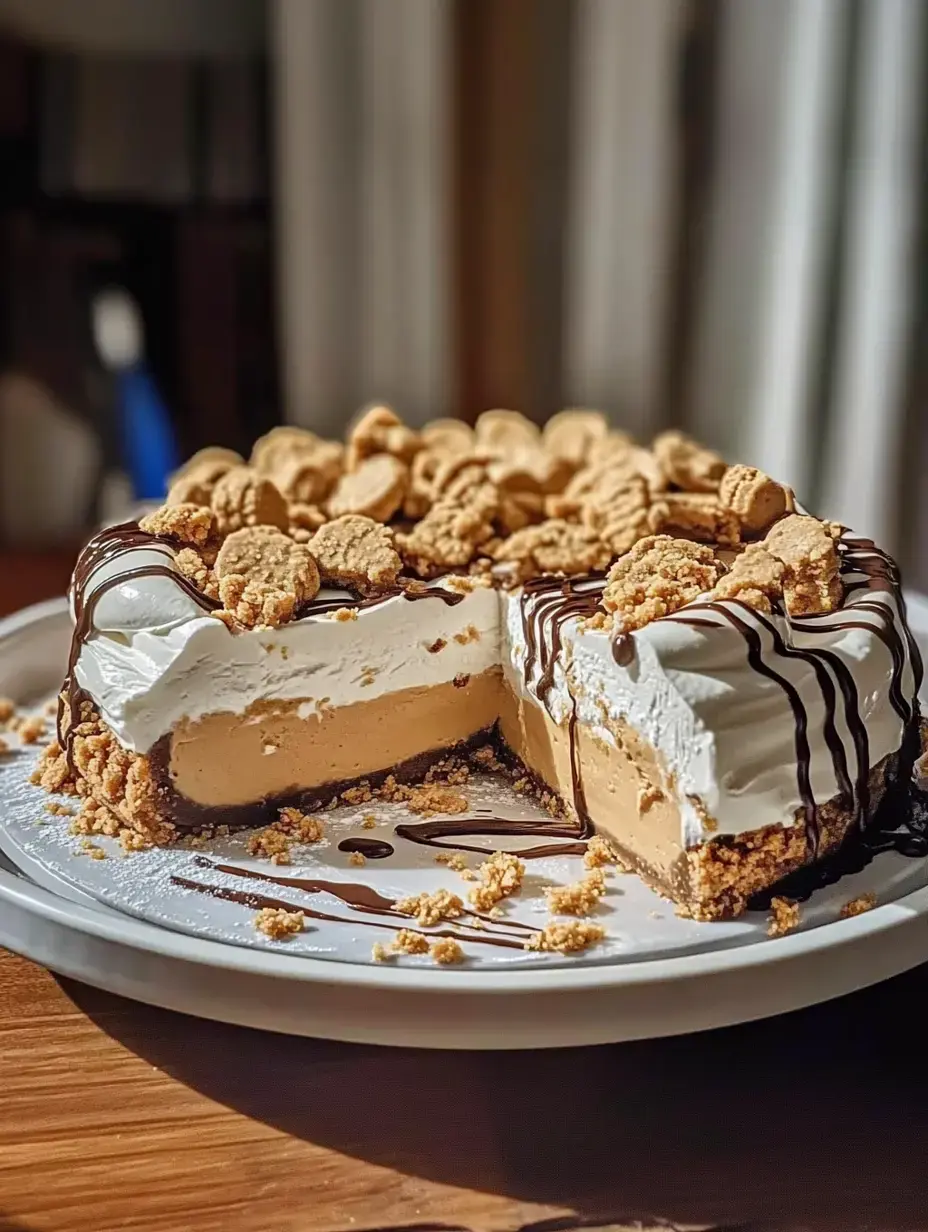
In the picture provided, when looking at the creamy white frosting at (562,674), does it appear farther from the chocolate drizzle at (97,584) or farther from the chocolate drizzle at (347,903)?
the chocolate drizzle at (347,903)

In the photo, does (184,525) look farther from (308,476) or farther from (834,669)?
(834,669)

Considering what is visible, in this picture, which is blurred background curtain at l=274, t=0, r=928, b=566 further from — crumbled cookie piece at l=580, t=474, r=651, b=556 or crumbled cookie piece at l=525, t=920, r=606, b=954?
crumbled cookie piece at l=525, t=920, r=606, b=954

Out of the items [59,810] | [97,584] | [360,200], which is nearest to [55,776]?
[59,810]

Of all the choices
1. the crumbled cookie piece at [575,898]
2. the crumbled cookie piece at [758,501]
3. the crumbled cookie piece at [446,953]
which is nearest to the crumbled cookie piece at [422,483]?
the crumbled cookie piece at [758,501]

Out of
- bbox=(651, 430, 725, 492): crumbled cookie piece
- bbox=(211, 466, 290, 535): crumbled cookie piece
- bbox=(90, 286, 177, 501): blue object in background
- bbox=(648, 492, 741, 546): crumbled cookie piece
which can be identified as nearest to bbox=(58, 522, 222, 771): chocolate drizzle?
bbox=(211, 466, 290, 535): crumbled cookie piece

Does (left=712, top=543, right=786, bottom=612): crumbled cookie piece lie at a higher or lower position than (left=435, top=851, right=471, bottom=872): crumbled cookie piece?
higher
